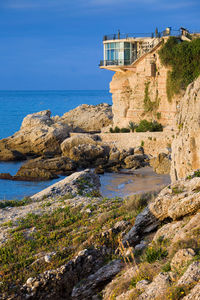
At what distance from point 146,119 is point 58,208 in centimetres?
2715

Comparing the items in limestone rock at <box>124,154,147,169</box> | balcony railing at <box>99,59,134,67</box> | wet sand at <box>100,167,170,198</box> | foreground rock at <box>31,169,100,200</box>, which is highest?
balcony railing at <box>99,59,134,67</box>

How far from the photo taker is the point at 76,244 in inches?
368

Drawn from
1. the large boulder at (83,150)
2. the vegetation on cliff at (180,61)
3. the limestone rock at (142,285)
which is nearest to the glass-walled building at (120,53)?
the vegetation on cliff at (180,61)

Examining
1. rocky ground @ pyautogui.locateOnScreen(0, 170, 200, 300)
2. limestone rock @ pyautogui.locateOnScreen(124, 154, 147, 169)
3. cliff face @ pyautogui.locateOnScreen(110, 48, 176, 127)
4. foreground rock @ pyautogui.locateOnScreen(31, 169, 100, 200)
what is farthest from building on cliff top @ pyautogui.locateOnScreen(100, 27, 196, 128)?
rocky ground @ pyautogui.locateOnScreen(0, 170, 200, 300)

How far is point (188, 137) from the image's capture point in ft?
45.7

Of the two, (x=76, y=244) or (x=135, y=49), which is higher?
(x=135, y=49)

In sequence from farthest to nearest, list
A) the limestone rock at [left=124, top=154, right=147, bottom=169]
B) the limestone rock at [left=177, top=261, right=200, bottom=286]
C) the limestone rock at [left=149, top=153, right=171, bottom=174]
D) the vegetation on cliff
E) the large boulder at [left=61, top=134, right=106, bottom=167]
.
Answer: the large boulder at [left=61, top=134, right=106, bottom=167] < the vegetation on cliff < the limestone rock at [left=124, top=154, right=147, bottom=169] < the limestone rock at [left=149, top=153, right=171, bottom=174] < the limestone rock at [left=177, top=261, right=200, bottom=286]

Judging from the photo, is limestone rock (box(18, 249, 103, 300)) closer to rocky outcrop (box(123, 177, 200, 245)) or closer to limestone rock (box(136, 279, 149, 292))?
rocky outcrop (box(123, 177, 200, 245))

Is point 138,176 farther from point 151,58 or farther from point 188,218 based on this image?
point 188,218

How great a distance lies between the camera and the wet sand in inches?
917

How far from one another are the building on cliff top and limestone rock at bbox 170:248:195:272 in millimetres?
29112

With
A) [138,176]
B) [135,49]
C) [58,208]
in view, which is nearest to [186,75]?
[135,49]

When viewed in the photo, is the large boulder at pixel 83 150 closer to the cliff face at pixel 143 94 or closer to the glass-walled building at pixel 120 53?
the cliff face at pixel 143 94

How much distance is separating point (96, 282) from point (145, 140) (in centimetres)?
2665
